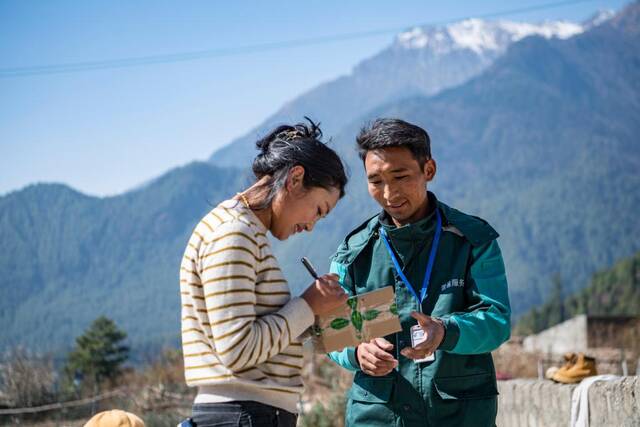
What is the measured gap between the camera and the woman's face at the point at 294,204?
2.69m

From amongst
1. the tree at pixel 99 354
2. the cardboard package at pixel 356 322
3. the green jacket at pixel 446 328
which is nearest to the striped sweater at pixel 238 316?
the cardboard package at pixel 356 322

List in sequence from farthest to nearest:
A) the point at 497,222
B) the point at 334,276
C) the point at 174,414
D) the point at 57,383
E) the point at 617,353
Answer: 1. the point at 497,222
2. the point at 617,353
3. the point at 57,383
4. the point at 174,414
5. the point at 334,276

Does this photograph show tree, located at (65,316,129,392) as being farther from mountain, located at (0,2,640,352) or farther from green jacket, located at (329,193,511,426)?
mountain, located at (0,2,640,352)

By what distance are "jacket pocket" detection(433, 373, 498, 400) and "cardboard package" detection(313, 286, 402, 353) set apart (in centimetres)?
A: 53

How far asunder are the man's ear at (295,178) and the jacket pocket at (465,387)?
1.00 metres

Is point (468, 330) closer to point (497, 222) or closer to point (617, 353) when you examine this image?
point (617, 353)

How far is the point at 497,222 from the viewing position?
173 meters

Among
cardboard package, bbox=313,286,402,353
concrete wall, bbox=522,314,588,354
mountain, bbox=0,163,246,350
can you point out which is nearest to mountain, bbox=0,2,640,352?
mountain, bbox=0,163,246,350

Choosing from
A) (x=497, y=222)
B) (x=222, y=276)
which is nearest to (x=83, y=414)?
(x=222, y=276)

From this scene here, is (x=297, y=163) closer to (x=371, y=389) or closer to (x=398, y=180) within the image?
(x=398, y=180)

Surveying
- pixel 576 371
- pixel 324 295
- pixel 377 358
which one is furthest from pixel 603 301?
pixel 324 295

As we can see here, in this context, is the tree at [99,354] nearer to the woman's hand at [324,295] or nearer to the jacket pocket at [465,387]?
the jacket pocket at [465,387]

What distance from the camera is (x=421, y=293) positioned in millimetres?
3387

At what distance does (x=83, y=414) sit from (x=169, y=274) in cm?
16638
